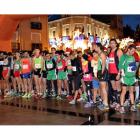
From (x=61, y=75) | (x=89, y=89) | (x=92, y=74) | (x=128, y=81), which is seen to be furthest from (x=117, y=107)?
(x=61, y=75)

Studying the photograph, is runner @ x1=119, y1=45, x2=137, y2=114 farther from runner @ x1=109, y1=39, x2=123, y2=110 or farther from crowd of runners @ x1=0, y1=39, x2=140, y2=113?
runner @ x1=109, y1=39, x2=123, y2=110

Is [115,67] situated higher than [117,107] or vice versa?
[115,67]

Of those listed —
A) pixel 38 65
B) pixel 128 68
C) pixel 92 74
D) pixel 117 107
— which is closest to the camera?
pixel 128 68

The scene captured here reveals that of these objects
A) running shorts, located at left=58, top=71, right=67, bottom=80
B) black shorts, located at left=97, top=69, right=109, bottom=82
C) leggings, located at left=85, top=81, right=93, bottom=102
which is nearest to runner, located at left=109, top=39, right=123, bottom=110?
black shorts, located at left=97, top=69, right=109, bottom=82

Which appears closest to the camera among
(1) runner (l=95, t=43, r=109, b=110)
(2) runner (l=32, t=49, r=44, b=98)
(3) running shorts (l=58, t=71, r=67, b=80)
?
(1) runner (l=95, t=43, r=109, b=110)

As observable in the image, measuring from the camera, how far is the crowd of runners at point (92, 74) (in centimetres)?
475

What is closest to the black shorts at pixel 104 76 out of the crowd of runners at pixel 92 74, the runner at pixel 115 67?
the crowd of runners at pixel 92 74

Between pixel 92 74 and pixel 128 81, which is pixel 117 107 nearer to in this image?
pixel 128 81

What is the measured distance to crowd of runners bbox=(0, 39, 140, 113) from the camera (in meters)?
4.75

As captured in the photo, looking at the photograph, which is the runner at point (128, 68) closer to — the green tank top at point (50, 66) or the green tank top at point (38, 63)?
the green tank top at point (50, 66)

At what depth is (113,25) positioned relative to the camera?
172 feet

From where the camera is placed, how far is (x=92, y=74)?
5543 millimetres
